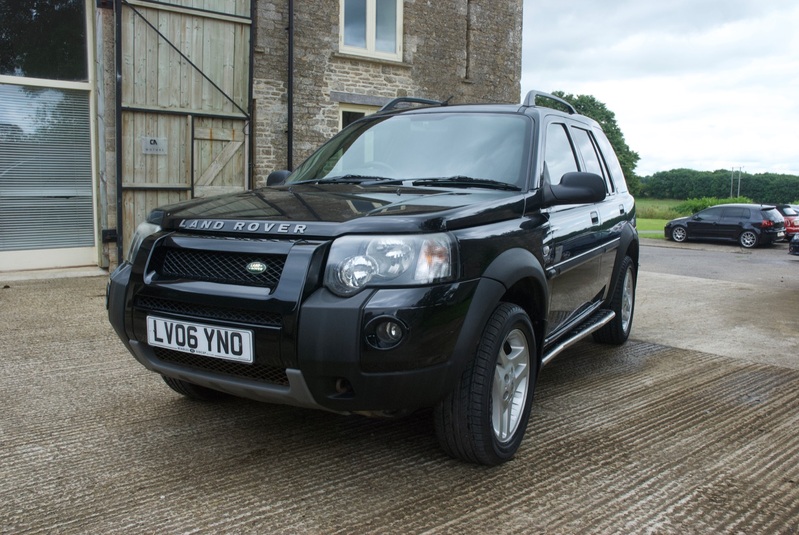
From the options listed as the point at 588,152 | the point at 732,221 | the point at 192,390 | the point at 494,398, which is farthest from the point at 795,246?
the point at 192,390

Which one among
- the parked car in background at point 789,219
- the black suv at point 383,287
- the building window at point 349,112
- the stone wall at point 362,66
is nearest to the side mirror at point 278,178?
the black suv at point 383,287

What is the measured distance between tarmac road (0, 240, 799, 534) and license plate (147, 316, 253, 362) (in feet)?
1.91

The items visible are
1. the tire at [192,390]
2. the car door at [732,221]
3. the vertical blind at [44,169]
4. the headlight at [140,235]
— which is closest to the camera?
the headlight at [140,235]

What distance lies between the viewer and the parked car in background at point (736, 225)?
73.6 ft

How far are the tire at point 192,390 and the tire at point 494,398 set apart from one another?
5.11 ft

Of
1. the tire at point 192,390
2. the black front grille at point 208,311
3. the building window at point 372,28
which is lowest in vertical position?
the tire at point 192,390

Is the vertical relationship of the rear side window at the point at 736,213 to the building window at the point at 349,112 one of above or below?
below

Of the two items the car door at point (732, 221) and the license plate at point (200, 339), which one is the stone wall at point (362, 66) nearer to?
the license plate at point (200, 339)

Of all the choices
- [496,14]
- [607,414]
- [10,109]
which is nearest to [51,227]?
[10,109]

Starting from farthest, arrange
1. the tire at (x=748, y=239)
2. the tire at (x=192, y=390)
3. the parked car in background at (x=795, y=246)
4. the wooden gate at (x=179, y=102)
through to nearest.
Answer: the tire at (x=748, y=239) → the parked car in background at (x=795, y=246) → the wooden gate at (x=179, y=102) → the tire at (x=192, y=390)

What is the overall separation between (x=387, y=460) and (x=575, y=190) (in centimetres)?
170

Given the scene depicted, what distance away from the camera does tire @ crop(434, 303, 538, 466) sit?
3.02m

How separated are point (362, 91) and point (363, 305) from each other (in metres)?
11.5

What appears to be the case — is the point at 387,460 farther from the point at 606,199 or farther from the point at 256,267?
the point at 606,199
